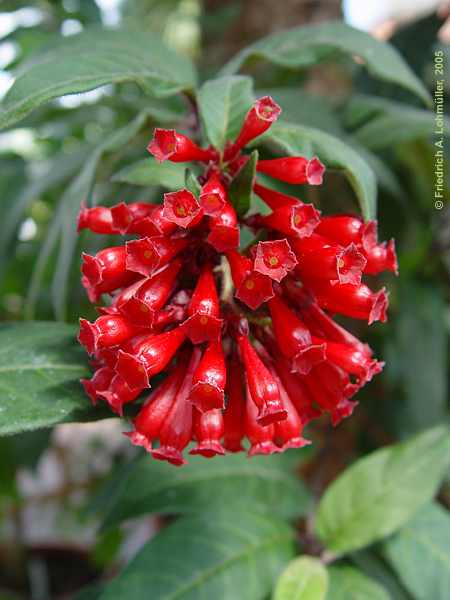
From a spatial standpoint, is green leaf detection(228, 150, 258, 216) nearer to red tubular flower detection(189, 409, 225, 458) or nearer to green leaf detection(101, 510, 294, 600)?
red tubular flower detection(189, 409, 225, 458)

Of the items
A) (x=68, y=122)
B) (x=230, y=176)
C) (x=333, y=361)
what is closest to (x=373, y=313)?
(x=333, y=361)

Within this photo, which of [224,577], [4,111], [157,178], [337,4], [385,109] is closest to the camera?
[4,111]

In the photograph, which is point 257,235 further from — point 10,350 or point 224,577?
point 224,577

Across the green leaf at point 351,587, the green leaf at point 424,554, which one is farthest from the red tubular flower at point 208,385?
the green leaf at point 424,554

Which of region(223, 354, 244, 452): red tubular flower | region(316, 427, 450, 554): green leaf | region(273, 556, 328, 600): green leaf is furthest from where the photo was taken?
region(316, 427, 450, 554): green leaf

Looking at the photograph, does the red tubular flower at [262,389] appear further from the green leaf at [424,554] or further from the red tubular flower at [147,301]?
the green leaf at [424,554]

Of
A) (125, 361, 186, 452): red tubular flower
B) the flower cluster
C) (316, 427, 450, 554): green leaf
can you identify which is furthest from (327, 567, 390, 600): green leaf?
(125, 361, 186, 452): red tubular flower
